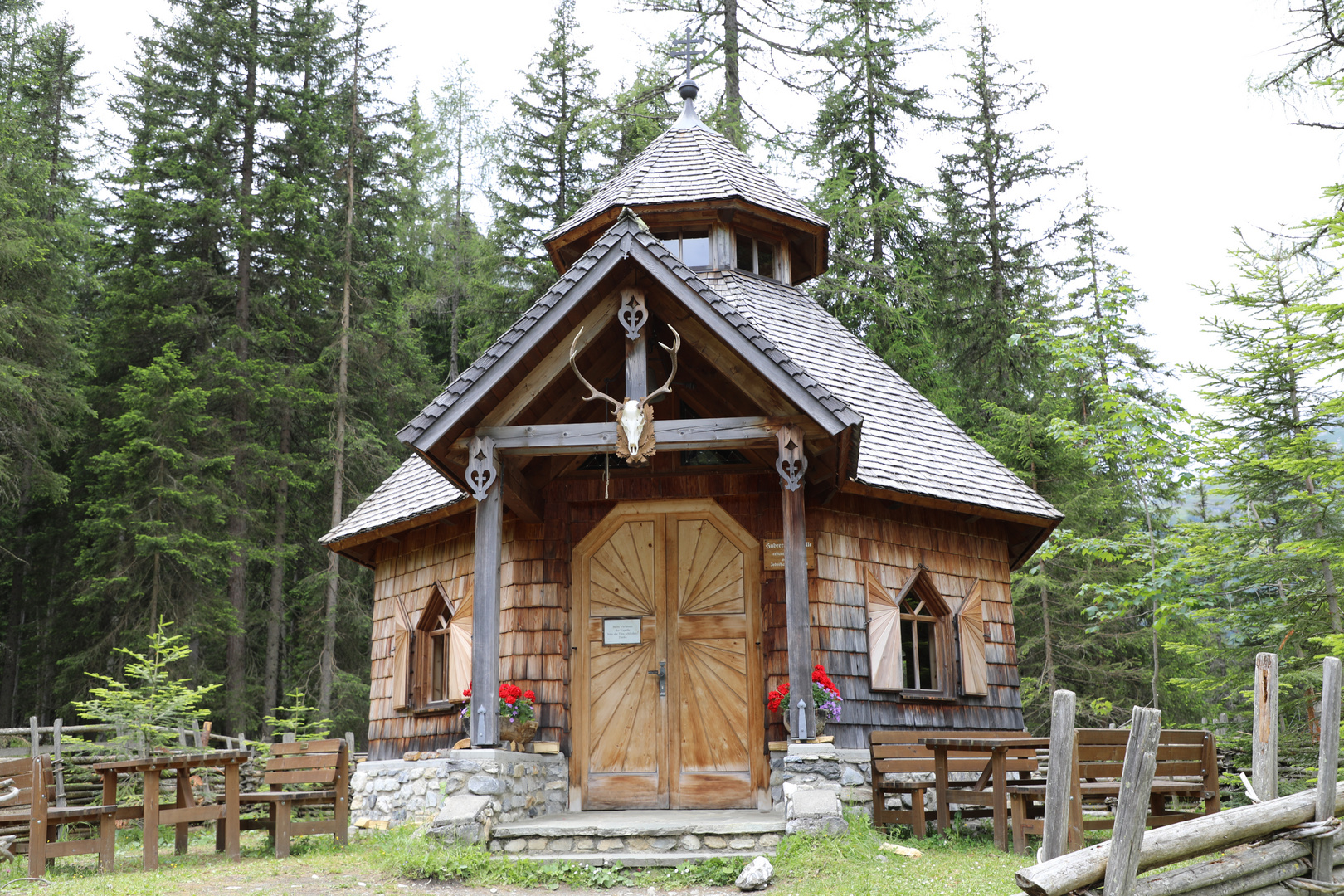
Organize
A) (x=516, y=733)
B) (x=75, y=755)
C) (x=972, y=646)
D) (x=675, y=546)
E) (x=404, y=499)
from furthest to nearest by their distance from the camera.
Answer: (x=75, y=755) < (x=404, y=499) < (x=972, y=646) < (x=675, y=546) < (x=516, y=733)

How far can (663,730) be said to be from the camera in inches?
387

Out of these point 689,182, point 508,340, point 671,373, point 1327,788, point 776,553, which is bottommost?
point 1327,788

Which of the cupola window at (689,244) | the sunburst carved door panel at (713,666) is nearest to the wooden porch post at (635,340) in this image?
the sunburst carved door panel at (713,666)

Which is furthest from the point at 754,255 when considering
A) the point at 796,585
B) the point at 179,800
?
the point at 179,800

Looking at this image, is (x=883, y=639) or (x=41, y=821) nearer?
(x=41, y=821)

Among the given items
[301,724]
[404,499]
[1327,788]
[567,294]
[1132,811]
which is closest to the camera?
[1132,811]

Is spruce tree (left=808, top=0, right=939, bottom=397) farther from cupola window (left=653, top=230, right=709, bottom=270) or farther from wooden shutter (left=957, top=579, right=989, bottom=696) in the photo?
wooden shutter (left=957, top=579, right=989, bottom=696)

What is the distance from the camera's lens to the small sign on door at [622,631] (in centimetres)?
1014

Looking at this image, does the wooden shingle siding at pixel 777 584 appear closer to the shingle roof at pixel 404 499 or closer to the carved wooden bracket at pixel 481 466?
the shingle roof at pixel 404 499

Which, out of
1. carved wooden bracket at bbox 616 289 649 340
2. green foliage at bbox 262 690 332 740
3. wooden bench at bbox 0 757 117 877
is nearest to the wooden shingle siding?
carved wooden bracket at bbox 616 289 649 340

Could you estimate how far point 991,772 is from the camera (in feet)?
26.5

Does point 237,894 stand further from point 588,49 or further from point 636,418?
point 588,49

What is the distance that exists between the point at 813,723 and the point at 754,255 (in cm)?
744

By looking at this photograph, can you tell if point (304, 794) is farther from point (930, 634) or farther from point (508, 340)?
point (930, 634)
